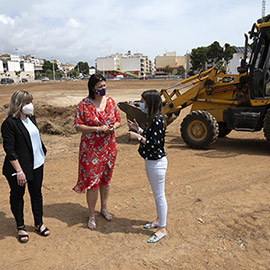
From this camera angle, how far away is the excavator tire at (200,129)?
7.76 metres

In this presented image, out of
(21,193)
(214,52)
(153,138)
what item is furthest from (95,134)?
(214,52)

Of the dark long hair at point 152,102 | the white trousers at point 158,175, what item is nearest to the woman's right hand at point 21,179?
the white trousers at point 158,175

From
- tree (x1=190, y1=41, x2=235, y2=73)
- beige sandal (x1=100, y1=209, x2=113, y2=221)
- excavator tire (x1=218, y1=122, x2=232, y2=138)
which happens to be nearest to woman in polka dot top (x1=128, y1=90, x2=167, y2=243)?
beige sandal (x1=100, y1=209, x2=113, y2=221)

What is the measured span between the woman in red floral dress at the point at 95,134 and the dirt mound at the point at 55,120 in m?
6.59

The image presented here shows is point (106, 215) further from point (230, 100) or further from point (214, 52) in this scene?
point (214, 52)

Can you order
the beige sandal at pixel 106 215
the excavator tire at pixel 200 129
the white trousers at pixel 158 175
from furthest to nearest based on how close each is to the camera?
the excavator tire at pixel 200 129 < the beige sandal at pixel 106 215 < the white trousers at pixel 158 175

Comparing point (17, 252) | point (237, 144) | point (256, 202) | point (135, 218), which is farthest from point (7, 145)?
point (237, 144)

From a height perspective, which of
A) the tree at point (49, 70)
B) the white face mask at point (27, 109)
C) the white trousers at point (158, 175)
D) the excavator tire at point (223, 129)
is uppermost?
the tree at point (49, 70)

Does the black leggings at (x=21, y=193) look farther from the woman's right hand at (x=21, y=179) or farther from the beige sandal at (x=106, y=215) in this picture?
the beige sandal at (x=106, y=215)

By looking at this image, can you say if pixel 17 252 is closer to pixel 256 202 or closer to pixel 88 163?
pixel 88 163

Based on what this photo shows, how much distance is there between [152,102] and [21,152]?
1544 mm

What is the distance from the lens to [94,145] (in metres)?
3.64

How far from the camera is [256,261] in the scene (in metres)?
3.16

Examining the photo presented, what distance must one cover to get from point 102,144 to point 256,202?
255 cm
